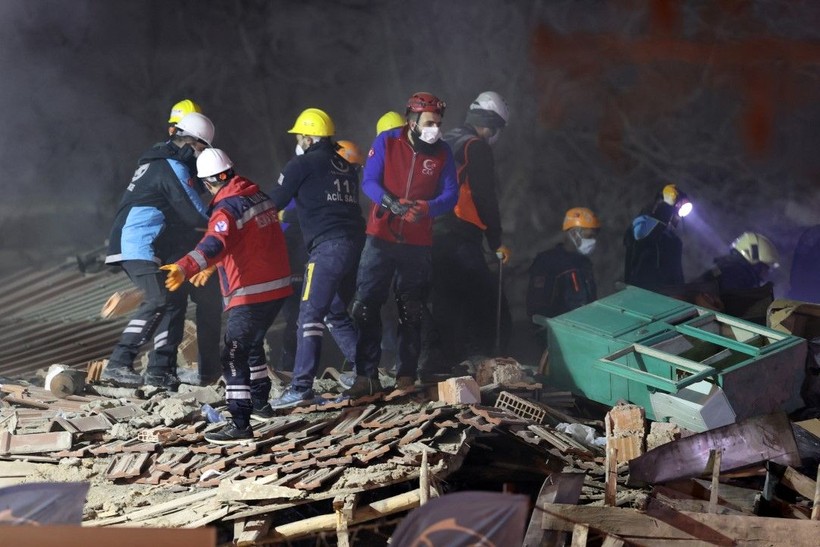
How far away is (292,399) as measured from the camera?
7.59 m

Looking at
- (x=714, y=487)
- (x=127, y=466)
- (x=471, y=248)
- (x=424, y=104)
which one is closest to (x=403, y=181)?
(x=424, y=104)

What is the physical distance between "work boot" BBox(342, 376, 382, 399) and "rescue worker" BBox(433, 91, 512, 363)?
1314 mm

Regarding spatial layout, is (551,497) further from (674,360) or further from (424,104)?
(424,104)

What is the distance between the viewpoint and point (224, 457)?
675 centimetres

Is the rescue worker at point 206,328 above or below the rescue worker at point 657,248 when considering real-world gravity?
below

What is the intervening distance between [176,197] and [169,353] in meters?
1.23

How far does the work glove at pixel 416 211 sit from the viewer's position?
7.99 meters

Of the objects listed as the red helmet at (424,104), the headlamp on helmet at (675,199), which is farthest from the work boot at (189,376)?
the headlamp on helmet at (675,199)

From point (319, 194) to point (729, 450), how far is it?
11.2 ft

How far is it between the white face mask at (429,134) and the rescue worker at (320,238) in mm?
608

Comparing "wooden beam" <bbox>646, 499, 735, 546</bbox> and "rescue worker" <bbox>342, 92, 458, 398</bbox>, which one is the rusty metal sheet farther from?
"rescue worker" <bbox>342, 92, 458, 398</bbox>

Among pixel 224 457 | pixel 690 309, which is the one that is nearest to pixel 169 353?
pixel 224 457

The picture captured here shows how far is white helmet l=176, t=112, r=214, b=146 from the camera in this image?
26.8 feet

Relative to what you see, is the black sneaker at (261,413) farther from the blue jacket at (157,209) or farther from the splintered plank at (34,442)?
the blue jacket at (157,209)
